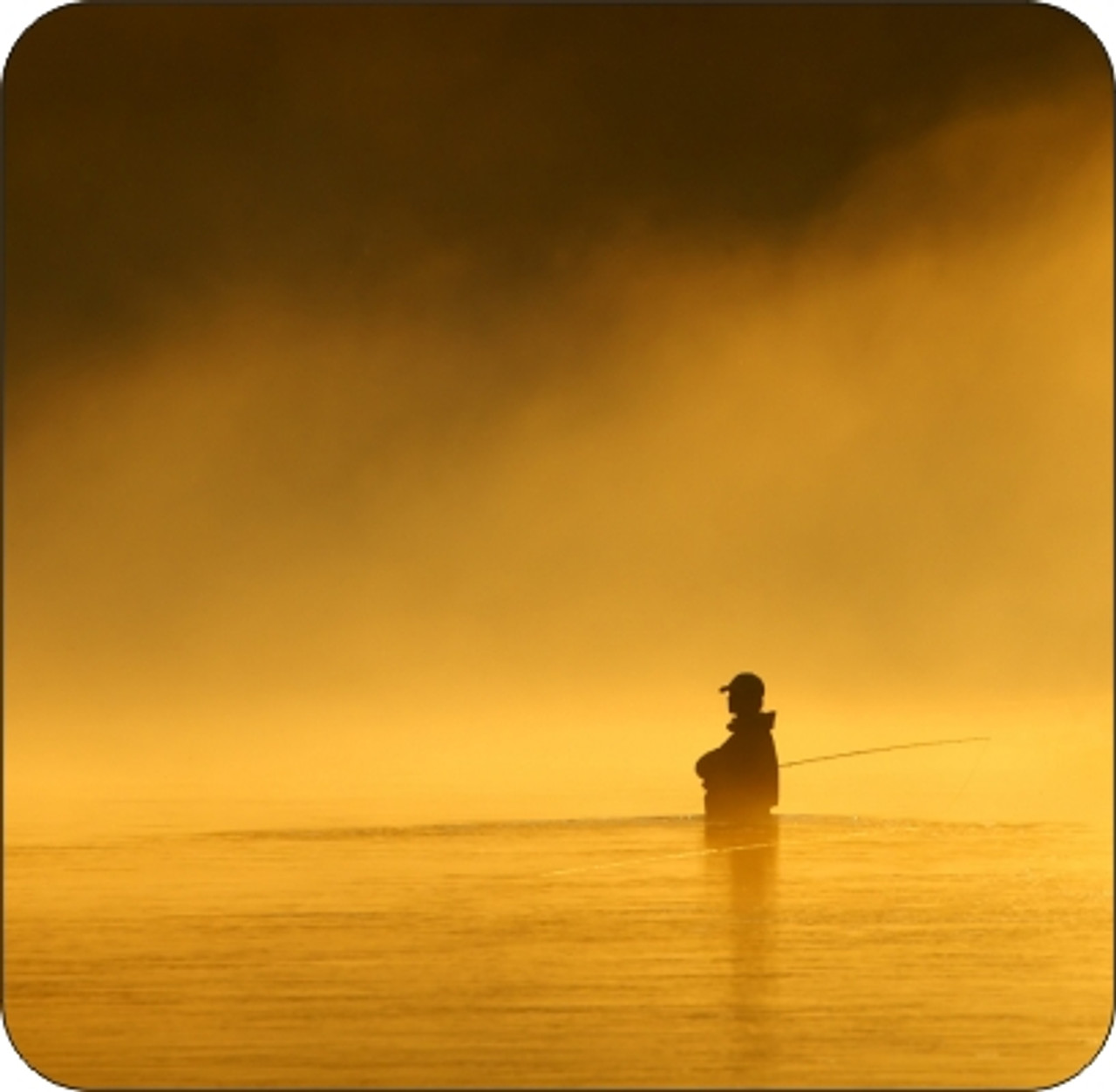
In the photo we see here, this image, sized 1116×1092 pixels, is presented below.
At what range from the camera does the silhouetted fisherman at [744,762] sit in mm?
16578

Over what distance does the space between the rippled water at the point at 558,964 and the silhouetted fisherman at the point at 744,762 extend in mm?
695

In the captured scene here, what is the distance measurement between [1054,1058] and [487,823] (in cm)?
899

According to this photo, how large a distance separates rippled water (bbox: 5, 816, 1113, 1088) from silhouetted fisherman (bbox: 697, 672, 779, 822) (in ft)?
2.28

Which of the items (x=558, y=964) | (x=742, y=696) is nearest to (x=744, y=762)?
(x=742, y=696)

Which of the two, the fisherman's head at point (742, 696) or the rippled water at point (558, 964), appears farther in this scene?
the fisherman's head at point (742, 696)

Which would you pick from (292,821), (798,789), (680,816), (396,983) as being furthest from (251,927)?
(798,789)

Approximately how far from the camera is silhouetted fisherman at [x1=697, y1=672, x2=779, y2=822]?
16.6 m

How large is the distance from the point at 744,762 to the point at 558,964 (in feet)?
18.7

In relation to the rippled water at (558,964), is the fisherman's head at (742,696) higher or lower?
higher

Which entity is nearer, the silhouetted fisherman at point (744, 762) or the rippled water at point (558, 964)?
the rippled water at point (558, 964)

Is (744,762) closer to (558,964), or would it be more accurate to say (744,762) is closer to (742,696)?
(742,696)

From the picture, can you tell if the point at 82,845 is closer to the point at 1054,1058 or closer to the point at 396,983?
the point at 396,983

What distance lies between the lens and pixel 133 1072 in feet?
30.6

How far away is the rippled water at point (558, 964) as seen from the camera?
936 centimetres
